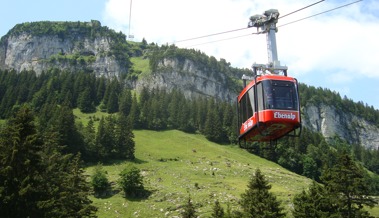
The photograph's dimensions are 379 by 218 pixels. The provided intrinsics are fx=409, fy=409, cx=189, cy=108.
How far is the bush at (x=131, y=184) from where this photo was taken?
7000 cm

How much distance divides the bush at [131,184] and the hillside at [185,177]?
179cm

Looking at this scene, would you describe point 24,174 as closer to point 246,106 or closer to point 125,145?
point 246,106

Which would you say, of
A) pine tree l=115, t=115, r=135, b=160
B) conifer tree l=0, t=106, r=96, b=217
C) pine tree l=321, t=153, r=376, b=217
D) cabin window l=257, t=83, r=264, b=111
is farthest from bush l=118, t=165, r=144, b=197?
cabin window l=257, t=83, r=264, b=111

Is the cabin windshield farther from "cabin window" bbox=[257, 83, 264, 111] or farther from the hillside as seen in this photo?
the hillside

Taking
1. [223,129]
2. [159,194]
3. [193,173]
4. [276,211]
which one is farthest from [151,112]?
[276,211]

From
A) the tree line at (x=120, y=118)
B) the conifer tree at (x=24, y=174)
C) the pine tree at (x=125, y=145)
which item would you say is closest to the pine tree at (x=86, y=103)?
the tree line at (x=120, y=118)

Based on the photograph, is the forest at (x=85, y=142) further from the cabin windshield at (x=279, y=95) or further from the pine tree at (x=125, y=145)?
the cabin windshield at (x=279, y=95)

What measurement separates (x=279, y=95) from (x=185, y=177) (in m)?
57.5

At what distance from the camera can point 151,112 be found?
13588 centimetres

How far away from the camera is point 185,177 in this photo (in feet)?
257

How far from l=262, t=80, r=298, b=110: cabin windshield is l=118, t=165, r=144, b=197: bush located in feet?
167

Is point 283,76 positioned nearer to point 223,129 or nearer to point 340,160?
point 340,160

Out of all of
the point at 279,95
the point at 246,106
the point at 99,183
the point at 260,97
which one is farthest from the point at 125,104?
the point at 279,95

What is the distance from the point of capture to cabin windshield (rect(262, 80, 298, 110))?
74.5 ft
